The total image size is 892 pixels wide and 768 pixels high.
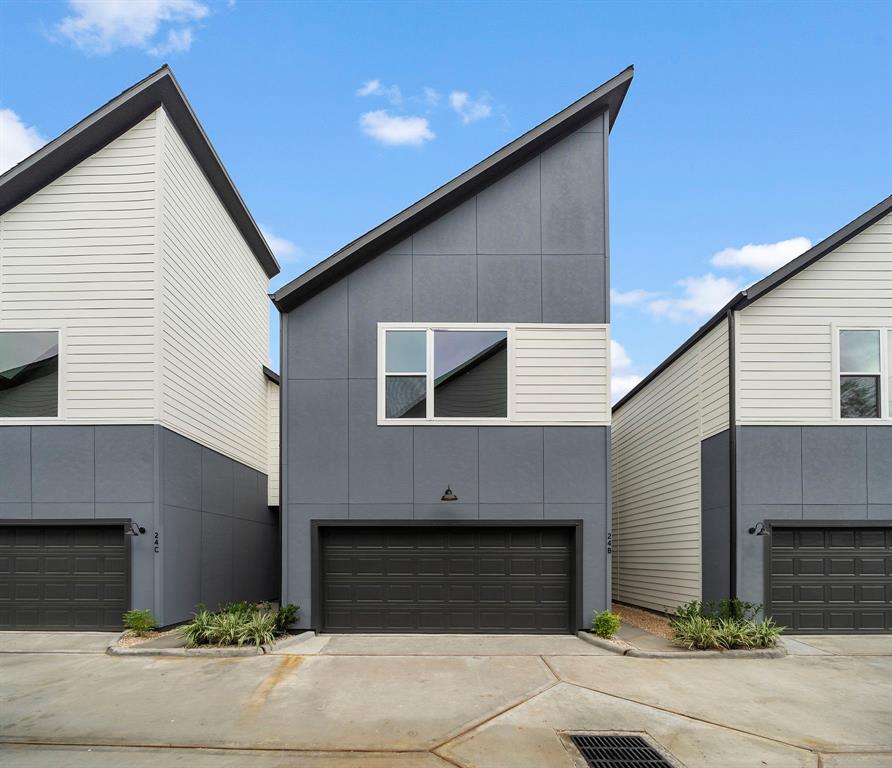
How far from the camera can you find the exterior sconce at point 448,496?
1132 cm

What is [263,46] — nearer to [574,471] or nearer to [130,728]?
[574,471]

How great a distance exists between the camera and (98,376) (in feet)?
38.6

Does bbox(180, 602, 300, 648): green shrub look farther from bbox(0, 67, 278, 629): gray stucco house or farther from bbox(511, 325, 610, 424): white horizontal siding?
bbox(511, 325, 610, 424): white horizontal siding

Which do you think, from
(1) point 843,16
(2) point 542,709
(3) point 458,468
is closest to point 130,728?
(2) point 542,709

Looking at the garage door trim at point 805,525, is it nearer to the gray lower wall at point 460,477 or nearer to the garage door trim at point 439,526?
the gray lower wall at point 460,477

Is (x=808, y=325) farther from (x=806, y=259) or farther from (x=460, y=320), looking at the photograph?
(x=460, y=320)

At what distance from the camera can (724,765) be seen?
5.85 m

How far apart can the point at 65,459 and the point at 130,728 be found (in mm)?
6345

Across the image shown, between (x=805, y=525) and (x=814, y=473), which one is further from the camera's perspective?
(x=814, y=473)

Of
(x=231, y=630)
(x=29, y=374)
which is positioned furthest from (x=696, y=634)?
(x=29, y=374)

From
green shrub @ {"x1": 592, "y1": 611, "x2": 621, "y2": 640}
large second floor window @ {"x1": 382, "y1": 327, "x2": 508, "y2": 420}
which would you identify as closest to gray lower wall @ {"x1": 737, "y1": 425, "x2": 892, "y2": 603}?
green shrub @ {"x1": 592, "y1": 611, "x2": 621, "y2": 640}

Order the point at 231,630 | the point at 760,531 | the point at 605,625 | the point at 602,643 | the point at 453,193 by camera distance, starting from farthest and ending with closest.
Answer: the point at 453,193, the point at 760,531, the point at 605,625, the point at 602,643, the point at 231,630

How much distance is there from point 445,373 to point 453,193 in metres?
3.09

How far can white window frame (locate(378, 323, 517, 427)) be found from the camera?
1159 cm
